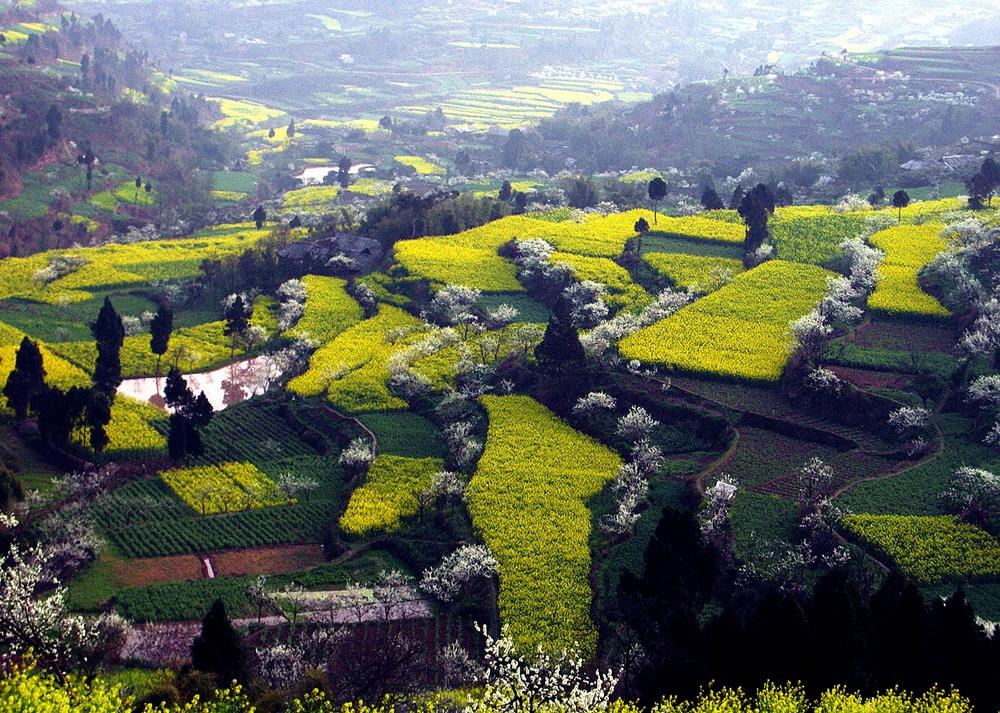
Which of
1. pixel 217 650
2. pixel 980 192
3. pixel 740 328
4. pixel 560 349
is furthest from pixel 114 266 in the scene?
pixel 980 192

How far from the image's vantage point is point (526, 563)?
2376 inches

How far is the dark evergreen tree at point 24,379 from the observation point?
3091 inches

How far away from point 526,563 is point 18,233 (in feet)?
333

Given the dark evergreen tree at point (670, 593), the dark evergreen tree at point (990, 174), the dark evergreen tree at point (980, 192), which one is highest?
the dark evergreen tree at point (990, 174)

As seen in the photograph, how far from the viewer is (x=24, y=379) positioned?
258 feet

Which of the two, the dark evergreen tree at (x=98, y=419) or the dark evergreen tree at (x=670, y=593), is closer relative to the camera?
the dark evergreen tree at (x=670, y=593)

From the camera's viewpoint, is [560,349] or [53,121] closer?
[560,349]

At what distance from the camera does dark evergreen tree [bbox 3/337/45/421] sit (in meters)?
78.5

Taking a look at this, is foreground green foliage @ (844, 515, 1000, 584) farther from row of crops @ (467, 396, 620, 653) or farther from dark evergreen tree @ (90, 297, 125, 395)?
dark evergreen tree @ (90, 297, 125, 395)

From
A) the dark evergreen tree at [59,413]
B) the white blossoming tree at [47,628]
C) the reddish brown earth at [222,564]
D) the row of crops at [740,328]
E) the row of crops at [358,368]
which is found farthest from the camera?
the row of crops at [358,368]

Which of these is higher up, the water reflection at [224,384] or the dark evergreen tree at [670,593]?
the dark evergreen tree at [670,593]

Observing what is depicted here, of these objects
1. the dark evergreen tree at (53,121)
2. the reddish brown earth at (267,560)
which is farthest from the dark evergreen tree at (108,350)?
the dark evergreen tree at (53,121)

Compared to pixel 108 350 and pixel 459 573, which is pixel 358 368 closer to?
pixel 108 350

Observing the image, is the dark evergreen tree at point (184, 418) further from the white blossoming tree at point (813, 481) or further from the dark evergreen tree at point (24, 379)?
the white blossoming tree at point (813, 481)
